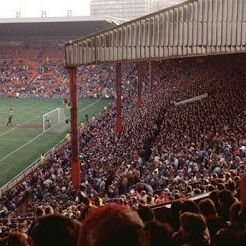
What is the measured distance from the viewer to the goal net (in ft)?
119

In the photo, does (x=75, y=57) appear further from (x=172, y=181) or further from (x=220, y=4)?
(x=172, y=181)

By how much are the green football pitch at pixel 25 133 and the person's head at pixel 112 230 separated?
21.1 metres

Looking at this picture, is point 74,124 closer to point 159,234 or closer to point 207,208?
point 207,208

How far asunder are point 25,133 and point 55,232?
33311 mm

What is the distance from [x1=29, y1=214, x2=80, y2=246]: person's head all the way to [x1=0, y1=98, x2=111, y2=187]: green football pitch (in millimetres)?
20652

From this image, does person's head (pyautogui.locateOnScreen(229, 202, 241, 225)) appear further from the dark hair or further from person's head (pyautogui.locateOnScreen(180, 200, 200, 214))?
person's head (pyautogui.locateOnScreen(180, 200, 200, 214))

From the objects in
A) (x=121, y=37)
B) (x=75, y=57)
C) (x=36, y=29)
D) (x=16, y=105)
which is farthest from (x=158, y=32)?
(x=36, y=29)

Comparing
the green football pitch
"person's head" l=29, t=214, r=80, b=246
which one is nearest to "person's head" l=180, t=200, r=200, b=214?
"person's head" l=29, t=214, r=80, b=246

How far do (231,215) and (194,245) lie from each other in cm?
92

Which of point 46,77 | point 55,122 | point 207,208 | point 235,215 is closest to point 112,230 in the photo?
point 235,215

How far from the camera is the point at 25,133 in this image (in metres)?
35.6

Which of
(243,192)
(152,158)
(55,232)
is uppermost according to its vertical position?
(55,232)

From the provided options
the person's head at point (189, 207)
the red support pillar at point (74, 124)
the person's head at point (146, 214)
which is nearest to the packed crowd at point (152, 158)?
the red support pillar at point (74, 124)

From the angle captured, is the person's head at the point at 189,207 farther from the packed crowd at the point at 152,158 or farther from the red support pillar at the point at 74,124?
the red support pillar at the point at 74,124
